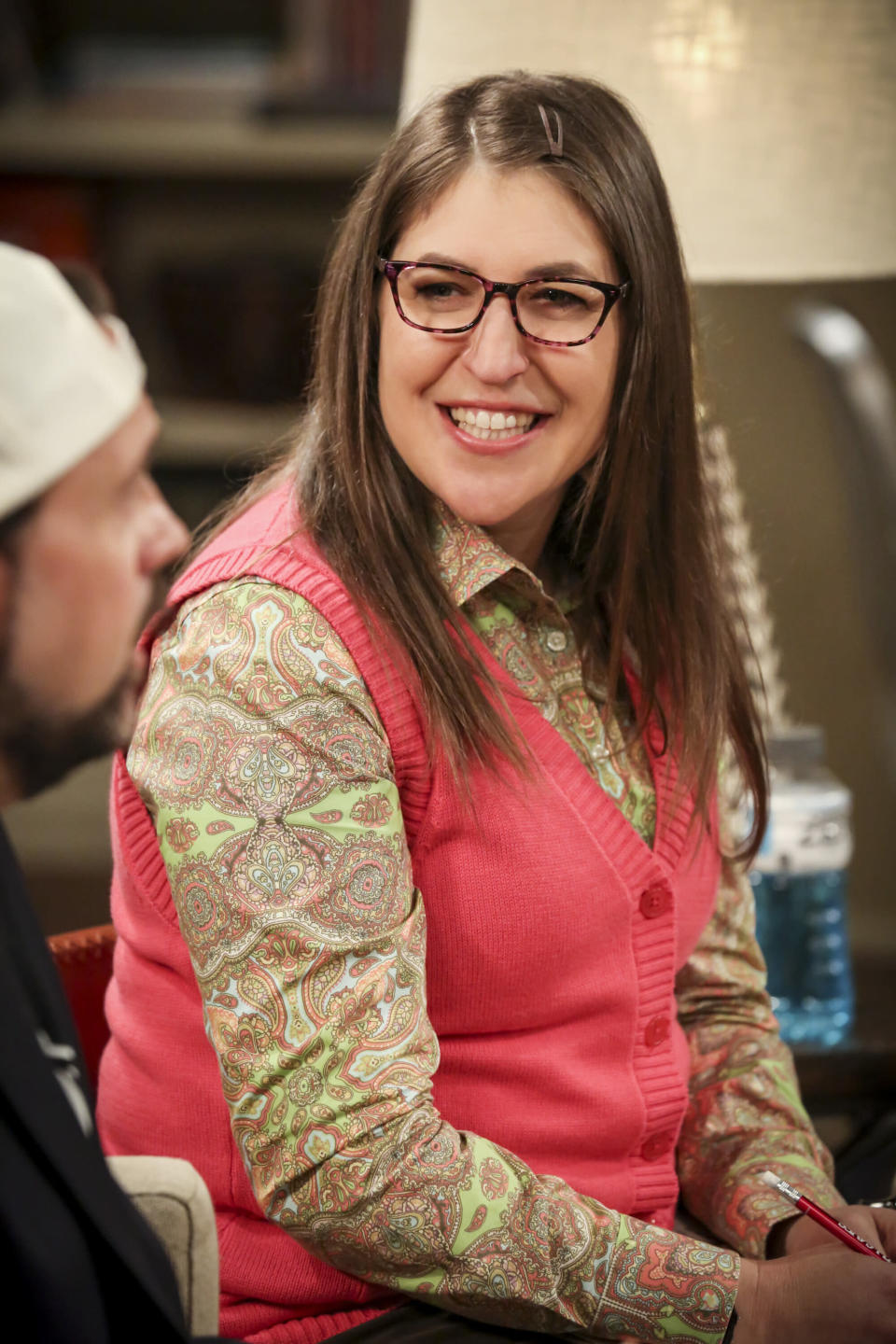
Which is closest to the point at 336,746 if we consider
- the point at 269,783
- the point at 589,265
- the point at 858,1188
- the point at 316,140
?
the point at 269,783

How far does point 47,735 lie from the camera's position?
460 millimetres

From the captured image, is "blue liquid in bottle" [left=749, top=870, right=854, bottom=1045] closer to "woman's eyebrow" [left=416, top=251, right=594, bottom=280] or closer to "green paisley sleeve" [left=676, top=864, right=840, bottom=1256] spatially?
"green paisley sleeve" [left=676, top=864, right=840, bottom=1256]

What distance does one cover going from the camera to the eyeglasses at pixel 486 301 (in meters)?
1.01

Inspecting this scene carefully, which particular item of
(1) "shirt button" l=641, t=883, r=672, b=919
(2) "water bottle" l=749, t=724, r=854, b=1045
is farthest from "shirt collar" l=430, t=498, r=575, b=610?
(2) "water bottle" l=749, t=724, r=854, b=1045

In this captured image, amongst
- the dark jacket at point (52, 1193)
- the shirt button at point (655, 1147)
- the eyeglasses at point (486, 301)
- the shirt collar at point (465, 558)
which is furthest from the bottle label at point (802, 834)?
the dark jacket at point (52, 1193)

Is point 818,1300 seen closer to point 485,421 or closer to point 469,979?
point 469,979

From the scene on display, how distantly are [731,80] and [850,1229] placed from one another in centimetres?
117

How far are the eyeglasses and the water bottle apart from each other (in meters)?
0.61

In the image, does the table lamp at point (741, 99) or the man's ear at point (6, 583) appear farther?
the table lamp at point (741, 99)

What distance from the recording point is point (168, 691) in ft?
3.04

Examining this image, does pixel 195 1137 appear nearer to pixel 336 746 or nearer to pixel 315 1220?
pixel 315 1220

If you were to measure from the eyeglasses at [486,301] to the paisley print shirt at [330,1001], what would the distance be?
0.78 ft

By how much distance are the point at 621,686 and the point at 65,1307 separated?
2.62ft

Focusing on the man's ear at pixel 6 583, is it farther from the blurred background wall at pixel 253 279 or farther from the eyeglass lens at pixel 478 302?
the blurred background wall at pixel 253 279
